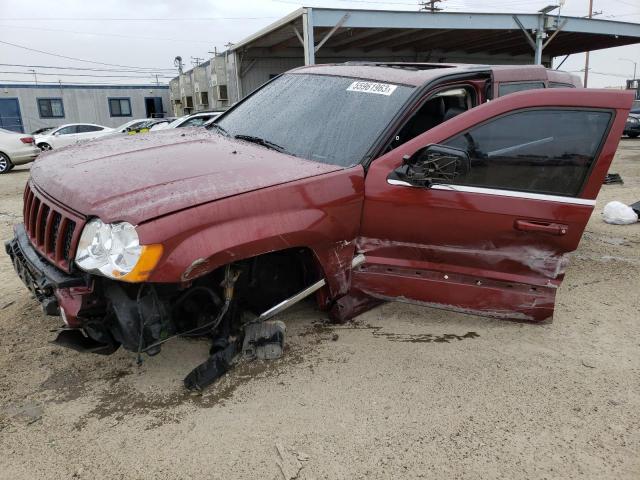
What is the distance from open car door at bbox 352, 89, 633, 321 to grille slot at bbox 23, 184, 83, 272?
5.14 ft

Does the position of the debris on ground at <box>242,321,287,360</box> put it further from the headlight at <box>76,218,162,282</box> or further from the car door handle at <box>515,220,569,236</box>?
the car door handle at <box>515,220,569,236</box>

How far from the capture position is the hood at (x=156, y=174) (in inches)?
89.7

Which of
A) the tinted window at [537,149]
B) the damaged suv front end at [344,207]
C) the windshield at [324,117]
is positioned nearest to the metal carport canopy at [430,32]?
the windshield at [324,117]

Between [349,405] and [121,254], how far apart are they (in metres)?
Answer: 1.36

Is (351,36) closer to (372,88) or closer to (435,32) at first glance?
(435,32)

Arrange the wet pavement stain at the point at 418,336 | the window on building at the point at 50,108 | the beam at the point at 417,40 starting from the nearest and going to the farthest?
1. the wet pavement stain at the point at 418,336
2. the beam at the point at 417,40
3. the window on building at the point at 50,108

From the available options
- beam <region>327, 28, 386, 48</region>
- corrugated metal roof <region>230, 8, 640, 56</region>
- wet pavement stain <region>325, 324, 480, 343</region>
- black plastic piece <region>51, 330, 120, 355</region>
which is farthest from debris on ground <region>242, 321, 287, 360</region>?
beam <region>327, 28, 386, 48</region>

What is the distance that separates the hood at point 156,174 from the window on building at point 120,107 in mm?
39482

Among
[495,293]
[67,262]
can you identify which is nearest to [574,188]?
[495,293]

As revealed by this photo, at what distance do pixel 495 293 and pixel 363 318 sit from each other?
93cm

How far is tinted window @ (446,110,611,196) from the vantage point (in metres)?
2.97

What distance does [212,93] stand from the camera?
84.4 feet

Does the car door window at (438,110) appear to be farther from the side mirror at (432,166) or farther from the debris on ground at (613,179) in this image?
the debris on ground at (613,179)

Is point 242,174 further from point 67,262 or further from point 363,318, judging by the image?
point 363,318
